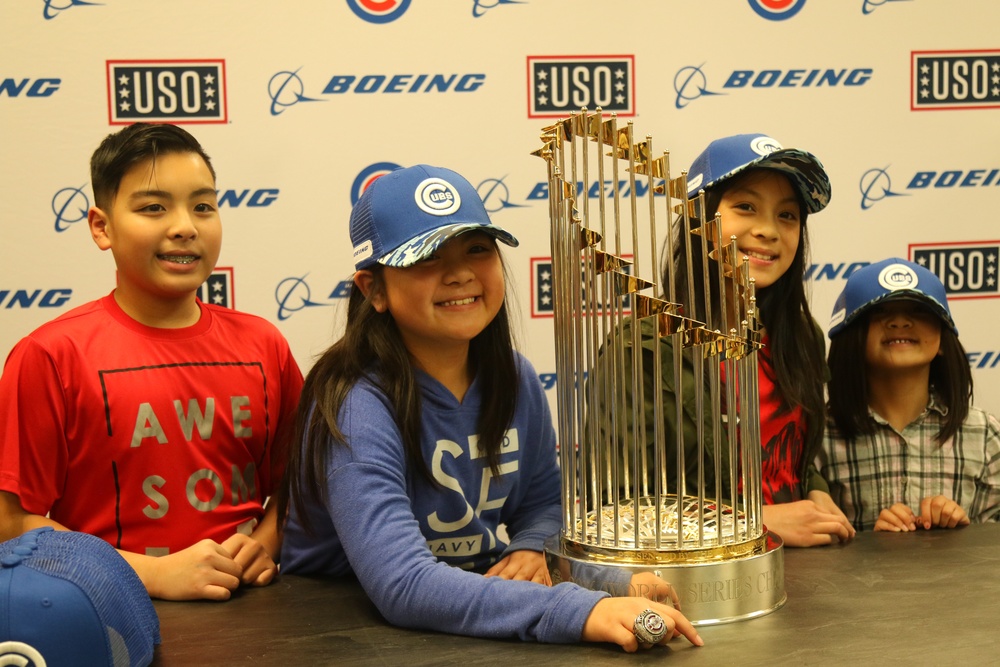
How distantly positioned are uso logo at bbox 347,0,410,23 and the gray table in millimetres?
1584

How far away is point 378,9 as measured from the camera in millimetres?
2736

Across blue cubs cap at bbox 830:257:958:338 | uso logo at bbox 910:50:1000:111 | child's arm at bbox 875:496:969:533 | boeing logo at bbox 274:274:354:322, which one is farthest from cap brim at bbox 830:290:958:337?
boeing logo at bbox 274:274:354:322

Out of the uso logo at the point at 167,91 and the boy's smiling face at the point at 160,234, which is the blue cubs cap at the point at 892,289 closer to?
the boy's smiling face at the point at 160,234

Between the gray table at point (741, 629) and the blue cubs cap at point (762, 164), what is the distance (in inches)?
26.5

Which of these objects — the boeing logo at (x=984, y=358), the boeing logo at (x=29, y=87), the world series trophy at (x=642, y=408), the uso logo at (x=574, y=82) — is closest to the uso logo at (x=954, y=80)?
the boeing logo at (x=984, y=358)

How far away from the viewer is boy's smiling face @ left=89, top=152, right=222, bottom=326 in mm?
1844

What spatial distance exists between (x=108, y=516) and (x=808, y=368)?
1.27m

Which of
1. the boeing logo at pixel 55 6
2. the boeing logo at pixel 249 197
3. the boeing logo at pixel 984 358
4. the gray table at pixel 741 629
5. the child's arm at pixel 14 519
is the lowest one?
the gray table at pixel 741 629

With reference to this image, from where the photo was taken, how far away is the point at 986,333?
3039 millimetres

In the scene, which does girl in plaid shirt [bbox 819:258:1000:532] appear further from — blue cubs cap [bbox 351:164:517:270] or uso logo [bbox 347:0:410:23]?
uso logo [bbox 347:0:410:23]

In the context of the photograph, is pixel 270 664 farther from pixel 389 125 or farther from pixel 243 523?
pixel 389 125

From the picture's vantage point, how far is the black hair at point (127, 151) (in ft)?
6.11

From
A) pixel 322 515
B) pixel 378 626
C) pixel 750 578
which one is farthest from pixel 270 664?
pixel 750 578

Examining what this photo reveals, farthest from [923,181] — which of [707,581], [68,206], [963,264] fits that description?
[68,206]
